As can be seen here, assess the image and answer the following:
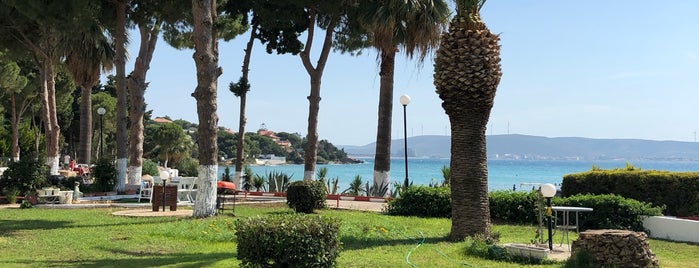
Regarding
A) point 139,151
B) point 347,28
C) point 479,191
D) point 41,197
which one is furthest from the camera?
point 347,28

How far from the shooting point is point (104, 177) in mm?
25000

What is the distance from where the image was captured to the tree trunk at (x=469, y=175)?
40.9ft

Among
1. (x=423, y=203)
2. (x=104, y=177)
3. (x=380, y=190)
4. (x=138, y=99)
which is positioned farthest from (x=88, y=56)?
(x=423, y=203)

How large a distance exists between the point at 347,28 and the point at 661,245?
57.2ft

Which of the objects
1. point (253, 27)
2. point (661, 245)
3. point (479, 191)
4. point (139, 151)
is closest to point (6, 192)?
point (139, 151)

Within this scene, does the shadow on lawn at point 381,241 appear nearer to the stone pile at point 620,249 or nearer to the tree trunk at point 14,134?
the stone pile at point 620,249

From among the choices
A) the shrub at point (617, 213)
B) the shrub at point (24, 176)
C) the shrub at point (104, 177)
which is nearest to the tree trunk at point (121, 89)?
the shrub at point (104, 177)

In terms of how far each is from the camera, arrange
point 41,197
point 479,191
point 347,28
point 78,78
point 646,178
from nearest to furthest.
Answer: point 479,191 → point 646,178 → point 41,197 → point 347,28 → point 78,78

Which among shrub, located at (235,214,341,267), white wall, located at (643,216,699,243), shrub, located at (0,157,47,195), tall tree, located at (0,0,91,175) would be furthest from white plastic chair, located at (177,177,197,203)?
shrub, located at (235,214,341,267)

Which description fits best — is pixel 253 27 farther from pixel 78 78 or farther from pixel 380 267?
pixel 380 267

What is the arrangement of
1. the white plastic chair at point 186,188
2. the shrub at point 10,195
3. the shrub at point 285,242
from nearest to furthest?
the shrub at point 285,242 → the shrub at point 10,195 → the white plastic chair at point 186,188

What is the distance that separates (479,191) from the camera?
12547mm

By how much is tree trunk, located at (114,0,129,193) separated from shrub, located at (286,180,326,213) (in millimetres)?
9231

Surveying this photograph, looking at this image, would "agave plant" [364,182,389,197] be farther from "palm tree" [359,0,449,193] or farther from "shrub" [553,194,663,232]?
"shrub" [553,194,663,232]
